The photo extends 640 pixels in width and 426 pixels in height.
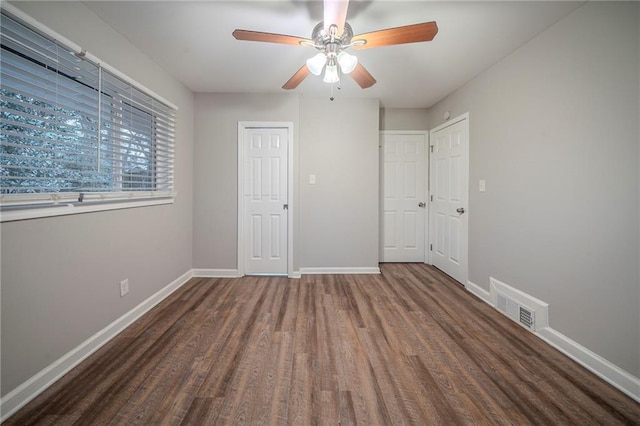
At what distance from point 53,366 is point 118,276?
26.2 inches

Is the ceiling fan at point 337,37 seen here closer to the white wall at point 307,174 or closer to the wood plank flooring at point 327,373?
the white wall at point 307,174

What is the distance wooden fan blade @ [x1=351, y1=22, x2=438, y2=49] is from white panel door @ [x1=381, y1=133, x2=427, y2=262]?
2.40 metres

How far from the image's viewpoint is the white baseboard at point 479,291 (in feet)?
8.51

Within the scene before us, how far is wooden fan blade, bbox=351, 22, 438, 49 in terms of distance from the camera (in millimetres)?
1438

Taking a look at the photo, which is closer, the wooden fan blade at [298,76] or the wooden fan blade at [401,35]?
the wooden fan blade at [401,35]

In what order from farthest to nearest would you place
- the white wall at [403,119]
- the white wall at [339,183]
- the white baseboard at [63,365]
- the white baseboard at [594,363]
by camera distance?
the white wall at [403,119] → the white wall at [339,183] → the white baseboard at [594,363] → the white baseboard at [63,365]

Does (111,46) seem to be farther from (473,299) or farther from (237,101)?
(473,299)

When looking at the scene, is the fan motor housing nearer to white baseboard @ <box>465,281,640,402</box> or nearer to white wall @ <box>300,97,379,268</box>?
white wall @ <box>300,97,379,268</box>

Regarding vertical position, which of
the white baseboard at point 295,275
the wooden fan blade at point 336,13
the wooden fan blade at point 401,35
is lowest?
the white baseboard at point 295,275

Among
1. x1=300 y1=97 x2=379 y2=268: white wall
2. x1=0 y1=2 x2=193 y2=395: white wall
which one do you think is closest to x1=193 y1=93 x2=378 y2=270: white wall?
x1=300 y1=97 x2=379 y2=268: white wall

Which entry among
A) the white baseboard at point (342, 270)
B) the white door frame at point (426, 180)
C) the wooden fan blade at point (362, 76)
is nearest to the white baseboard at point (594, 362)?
the white baseboard at point (342, 270)

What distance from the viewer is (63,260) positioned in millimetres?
1565

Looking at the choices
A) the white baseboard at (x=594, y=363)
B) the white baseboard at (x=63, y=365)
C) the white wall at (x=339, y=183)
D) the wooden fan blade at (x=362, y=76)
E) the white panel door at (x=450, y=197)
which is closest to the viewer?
the white baseboard at (x=63, y=365)

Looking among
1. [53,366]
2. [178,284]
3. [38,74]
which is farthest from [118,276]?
[38,74]
